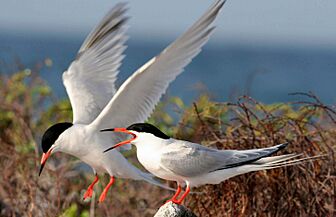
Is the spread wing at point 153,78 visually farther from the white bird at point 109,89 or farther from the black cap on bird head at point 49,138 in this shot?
the black cap on bird head at point 49,138

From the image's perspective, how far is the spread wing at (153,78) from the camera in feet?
13.8

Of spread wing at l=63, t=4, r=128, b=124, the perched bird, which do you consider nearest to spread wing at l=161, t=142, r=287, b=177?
the perched bird

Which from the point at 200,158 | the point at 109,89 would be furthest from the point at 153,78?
the point at 109,89

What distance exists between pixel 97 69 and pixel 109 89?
130 millimetres

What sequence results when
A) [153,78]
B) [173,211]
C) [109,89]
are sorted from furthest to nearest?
1. [109,89]
2. [153,78]
3. [173,211]

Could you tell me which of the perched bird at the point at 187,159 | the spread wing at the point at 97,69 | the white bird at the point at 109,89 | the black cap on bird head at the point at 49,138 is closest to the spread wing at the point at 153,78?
the white bird at the point at 109,89

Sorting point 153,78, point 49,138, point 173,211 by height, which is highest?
point 153,78

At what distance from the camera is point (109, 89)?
5.48 metres

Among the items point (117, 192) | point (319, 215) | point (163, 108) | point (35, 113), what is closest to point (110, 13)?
point (319, 215)

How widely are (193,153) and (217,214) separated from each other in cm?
114

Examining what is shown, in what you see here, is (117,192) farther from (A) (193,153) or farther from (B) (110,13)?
(A) (193,153)

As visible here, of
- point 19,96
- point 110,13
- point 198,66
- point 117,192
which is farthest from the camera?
point 198,66

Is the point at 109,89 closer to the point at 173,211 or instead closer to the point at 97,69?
the point at 97,69

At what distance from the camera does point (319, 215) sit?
5316 millimetres
